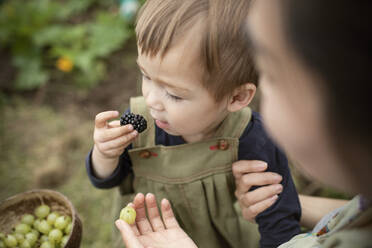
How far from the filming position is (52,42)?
9.67 ft

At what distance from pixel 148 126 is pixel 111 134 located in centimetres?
21

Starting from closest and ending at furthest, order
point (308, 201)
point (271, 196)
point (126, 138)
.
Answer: point (126, 138), point (271, 196), point (308, 201)

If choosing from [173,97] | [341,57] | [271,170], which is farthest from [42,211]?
[341,57]

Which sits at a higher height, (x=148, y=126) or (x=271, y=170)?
(x=148, y=126)

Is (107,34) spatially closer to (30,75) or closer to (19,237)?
(30,75)

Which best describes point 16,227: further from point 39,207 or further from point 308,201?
point 308,201

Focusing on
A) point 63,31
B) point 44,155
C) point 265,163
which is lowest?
point 44,155

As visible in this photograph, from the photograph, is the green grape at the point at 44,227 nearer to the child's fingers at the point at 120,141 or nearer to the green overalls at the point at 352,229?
the child's fingers at the point at 120,141

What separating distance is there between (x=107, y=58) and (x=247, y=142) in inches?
81.0

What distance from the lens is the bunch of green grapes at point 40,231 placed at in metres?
1.19

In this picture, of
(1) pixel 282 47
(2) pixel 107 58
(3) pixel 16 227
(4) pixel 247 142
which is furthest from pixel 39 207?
(2) pixel 107 58

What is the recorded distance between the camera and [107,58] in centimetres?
303

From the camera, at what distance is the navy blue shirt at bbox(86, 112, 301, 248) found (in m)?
1.33

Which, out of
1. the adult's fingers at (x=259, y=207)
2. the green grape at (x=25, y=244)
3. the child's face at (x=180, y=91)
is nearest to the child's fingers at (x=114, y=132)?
the child's face at (x=180, y=91)
